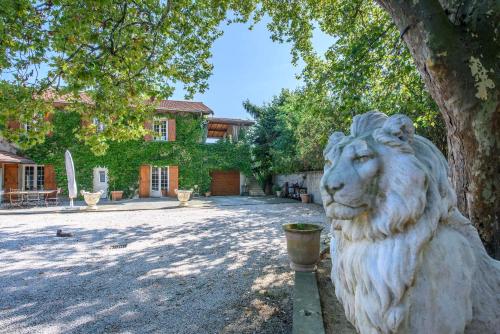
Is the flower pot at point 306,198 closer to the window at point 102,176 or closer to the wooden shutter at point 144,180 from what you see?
the wooden shutter at point 144,180

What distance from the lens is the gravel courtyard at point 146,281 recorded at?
3389 millimetres

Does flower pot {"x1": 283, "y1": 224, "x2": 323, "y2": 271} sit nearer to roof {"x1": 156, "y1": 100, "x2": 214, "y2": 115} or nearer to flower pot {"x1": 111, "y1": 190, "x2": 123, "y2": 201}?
flower pot {"x1": 111, "y1": 190, "x2": 123, "y2": 201}

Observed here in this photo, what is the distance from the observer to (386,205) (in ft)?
4.34

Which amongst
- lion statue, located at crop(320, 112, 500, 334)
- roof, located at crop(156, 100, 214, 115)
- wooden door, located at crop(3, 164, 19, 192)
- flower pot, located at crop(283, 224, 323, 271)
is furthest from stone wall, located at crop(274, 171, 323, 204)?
wooden door, located at crop(3, 164, 19, 192)

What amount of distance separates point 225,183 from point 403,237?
22606mm

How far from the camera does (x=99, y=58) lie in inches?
212

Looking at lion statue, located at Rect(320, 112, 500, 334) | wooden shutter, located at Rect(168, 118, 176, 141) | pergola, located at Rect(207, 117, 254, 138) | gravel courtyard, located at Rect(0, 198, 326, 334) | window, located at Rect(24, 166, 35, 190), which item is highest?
pergola, located at Rect(207, 117, 254, 138)

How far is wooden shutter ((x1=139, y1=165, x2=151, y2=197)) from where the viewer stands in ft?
68.6

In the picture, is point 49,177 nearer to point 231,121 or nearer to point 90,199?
point 90,199

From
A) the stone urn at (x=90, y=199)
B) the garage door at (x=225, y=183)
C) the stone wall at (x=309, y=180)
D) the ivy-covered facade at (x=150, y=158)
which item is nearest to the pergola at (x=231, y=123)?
the ivy-covered facade at (x=150, y=158)

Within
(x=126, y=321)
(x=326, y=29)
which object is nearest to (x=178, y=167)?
(x=326, y=29)

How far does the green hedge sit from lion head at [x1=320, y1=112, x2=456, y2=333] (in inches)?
828

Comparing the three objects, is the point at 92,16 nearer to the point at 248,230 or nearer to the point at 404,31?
the point at 404,31

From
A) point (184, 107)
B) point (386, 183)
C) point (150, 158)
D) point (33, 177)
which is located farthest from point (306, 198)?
point (33, 177)
